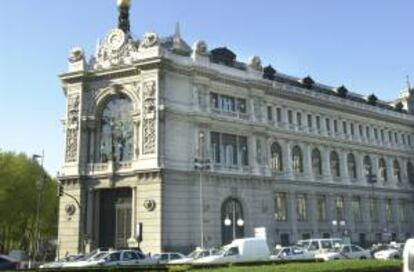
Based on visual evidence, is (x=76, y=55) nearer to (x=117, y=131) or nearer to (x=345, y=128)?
(x=117, y=131)

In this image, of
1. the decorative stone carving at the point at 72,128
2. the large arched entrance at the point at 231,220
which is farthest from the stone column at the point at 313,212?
the decorative stone carving at the point at 72,128

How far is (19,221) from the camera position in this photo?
66688 mm

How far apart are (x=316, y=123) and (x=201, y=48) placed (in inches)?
746

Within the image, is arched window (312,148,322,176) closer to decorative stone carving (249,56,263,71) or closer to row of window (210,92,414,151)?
row of window (210,92,414,151)

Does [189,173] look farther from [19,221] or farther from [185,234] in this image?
[19,221]

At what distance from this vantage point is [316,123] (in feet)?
213

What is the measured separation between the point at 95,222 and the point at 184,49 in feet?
60.6

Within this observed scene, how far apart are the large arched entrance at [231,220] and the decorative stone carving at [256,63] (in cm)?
1438

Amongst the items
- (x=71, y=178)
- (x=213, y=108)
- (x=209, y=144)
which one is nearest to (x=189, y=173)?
(x=209, y=144)

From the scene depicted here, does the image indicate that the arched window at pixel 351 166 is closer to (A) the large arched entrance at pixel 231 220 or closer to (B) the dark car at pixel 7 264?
(A) the large arched entrance at pixel 231 220

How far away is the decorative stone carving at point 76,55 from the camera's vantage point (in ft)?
179

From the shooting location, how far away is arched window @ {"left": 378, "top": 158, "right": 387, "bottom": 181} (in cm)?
7225

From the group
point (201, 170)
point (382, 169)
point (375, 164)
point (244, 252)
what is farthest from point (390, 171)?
point (244, 252)

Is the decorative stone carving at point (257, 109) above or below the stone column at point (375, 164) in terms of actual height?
above
